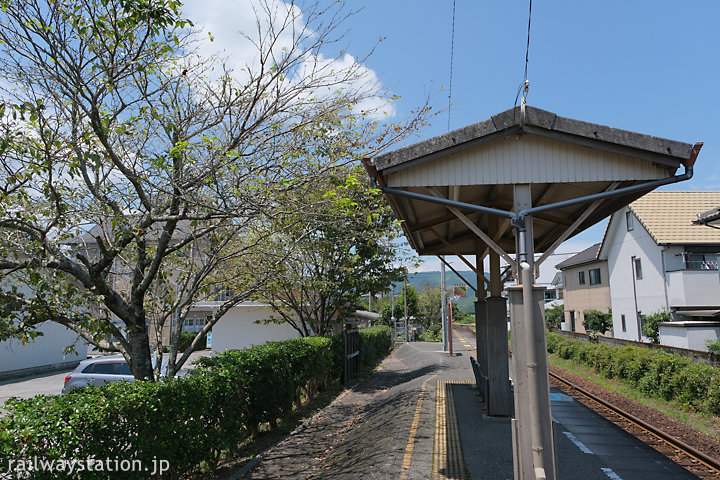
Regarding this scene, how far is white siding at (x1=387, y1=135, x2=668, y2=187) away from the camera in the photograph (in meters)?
5.70

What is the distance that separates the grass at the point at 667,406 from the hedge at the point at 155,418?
9019 millimetres

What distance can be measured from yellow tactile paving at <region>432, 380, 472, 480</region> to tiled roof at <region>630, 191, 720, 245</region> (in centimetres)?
1773

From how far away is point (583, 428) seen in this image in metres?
9.69

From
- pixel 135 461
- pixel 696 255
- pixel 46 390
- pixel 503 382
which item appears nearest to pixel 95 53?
pixel 135 461

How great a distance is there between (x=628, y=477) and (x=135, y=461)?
632 centimetres

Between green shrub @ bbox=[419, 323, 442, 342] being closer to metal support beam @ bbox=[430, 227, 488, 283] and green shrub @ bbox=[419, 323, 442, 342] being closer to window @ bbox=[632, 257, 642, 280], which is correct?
window @ bbox=[632, 257, 642, 280]

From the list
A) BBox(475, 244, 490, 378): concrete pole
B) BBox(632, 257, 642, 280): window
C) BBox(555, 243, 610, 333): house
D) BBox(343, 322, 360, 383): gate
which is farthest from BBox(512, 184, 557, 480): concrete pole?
BBox(555, 243, 610, 333): house

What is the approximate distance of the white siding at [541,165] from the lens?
5.70m

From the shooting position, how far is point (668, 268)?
23109 millimetres

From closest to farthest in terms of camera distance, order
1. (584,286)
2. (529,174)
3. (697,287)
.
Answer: (529,174), (697,287), (584,286)

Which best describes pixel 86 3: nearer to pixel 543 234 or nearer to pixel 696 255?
pixel 543 234

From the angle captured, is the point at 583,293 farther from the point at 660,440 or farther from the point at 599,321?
the point at 660,440

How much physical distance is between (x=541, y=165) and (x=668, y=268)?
21755 mm

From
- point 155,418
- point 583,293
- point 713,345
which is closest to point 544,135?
point 155,418
